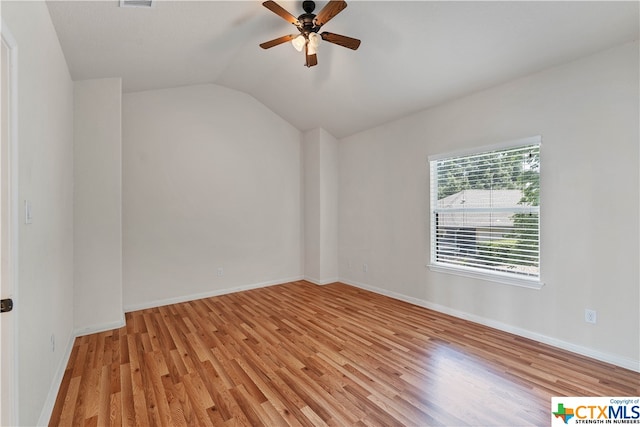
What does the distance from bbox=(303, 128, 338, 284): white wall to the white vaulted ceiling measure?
1.20 metres

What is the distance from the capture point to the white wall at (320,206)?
5191 millimetres

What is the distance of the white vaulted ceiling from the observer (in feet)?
7.59

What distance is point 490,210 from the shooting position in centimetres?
333

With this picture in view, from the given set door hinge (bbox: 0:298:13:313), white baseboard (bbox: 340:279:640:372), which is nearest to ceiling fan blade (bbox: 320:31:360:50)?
door hinge (bbox: 0:298:13:313)

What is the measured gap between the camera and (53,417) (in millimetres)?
1868

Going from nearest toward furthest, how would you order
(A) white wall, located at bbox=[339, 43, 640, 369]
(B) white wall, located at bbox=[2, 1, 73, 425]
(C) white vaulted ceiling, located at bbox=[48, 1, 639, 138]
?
(B) white wall, located at bbox=[2, 1, 73, 425], (C) white vaulted ceiling, located at bbox=[48, 1, 639, 138], (A) white wall, located at bbox=[339, 43, 640, 369]

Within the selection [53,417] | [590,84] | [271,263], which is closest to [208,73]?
[271,263]

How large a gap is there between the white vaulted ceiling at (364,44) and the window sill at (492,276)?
6.84ft

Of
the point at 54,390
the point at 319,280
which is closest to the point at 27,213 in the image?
the point at 54,390

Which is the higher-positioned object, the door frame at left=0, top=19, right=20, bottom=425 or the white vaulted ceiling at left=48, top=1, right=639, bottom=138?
the white vaulted ceiling at left=48, top=1, right=639, bottom=138

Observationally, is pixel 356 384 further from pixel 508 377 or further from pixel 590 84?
pixel 590 84

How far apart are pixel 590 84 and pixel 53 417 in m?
4.82

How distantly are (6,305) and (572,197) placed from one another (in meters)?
4.04

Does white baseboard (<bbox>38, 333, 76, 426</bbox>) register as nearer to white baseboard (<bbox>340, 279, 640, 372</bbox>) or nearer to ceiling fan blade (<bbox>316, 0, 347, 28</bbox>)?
ceiling fan blade (<bbox>316, 0, 347, 28</bbox>)
